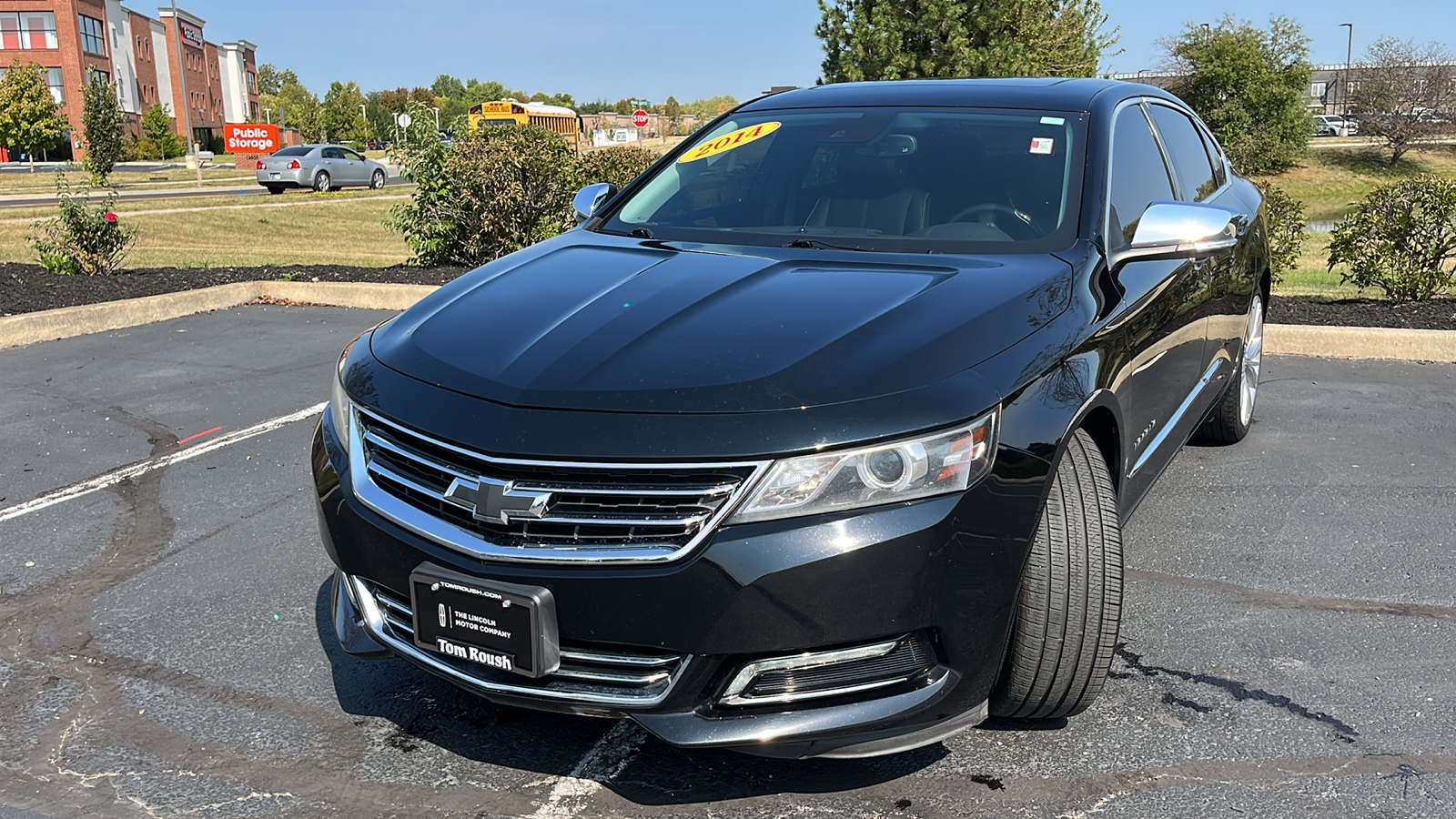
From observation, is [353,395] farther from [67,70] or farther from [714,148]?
[67,70]

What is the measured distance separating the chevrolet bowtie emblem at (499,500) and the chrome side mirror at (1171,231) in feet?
5.99

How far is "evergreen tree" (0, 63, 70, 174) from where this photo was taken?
59062mm

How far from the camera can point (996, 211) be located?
142 inches

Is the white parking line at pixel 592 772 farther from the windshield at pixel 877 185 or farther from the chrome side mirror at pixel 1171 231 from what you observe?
the chrome side mirror at pixel 1171 231

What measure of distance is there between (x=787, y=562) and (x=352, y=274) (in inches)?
405

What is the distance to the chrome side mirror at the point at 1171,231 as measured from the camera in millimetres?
3410

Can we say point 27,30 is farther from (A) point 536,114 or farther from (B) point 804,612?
(B) point 804,612

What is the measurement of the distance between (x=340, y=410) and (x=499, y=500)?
75 centimetres

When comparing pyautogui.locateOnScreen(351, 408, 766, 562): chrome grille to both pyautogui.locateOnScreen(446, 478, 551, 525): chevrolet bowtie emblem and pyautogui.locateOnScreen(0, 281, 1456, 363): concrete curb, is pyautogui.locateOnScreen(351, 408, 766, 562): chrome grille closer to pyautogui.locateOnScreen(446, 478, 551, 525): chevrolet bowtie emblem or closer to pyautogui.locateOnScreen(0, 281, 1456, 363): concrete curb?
pyautogui.locateOnScreen(446, 478, 551, 525): chevrolet bowtie emblem

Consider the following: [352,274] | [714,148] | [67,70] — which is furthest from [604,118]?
[714,148]

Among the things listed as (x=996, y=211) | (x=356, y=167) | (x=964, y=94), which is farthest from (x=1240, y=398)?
(x=356, y=167)

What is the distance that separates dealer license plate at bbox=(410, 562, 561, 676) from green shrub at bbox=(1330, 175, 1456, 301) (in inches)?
311

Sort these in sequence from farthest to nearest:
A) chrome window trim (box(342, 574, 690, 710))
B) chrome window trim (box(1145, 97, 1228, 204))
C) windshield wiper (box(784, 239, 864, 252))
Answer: chrome window trim (box(1145, 97, 1228, 204)) < windshield wiper (box(784, 239, 864, 252)) < chrome window trim (box(342, 574, 690, 710))

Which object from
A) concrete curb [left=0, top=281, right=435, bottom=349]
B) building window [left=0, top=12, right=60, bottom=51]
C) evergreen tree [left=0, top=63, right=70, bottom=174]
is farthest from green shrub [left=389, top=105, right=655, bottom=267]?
building window [left=0, top=12, right=60, bottom=51]
